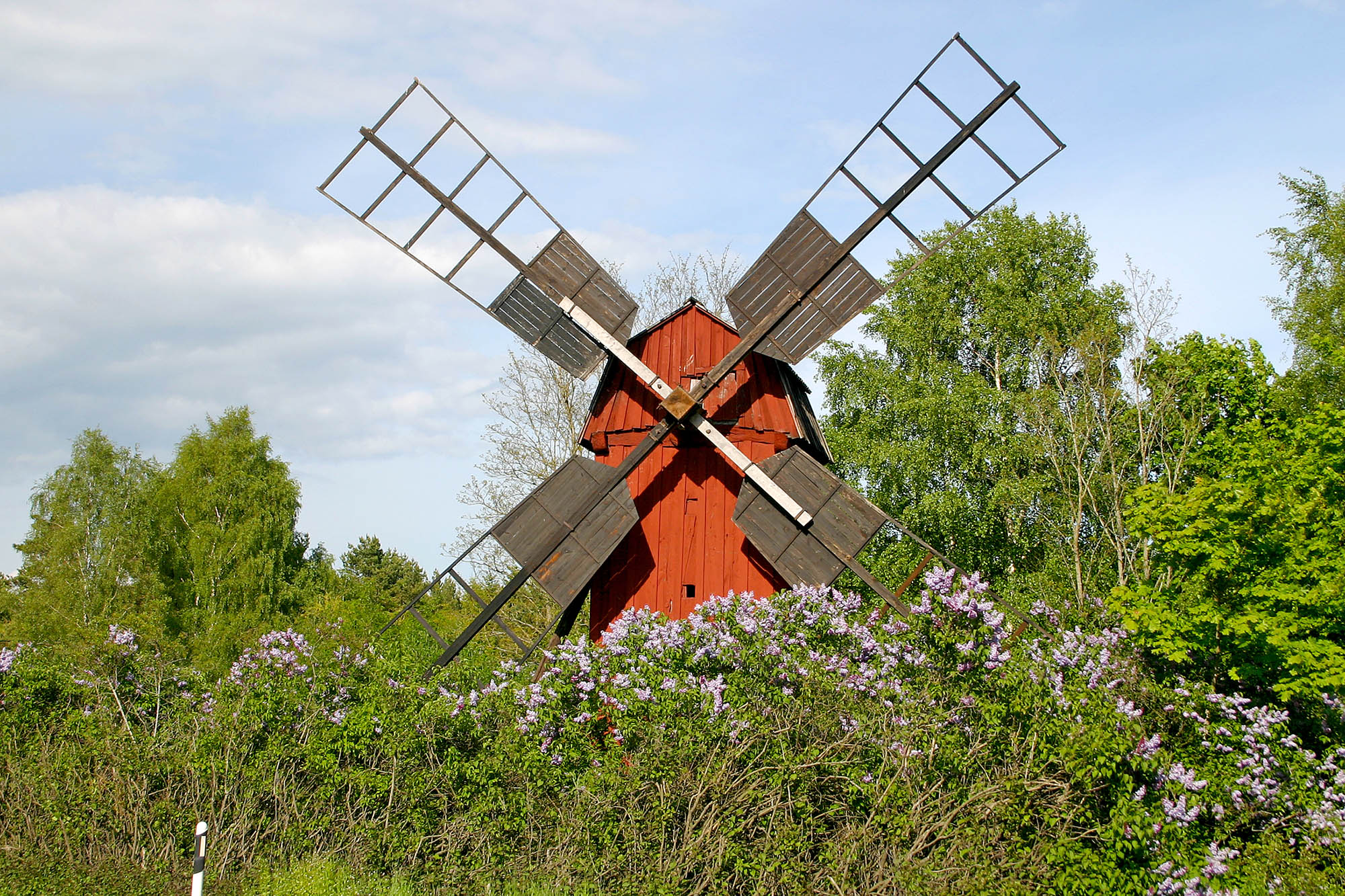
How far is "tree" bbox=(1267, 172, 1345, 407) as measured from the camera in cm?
1898

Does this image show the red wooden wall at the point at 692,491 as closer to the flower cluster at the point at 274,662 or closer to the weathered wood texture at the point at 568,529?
the weathered wood texture at the point at 568,529

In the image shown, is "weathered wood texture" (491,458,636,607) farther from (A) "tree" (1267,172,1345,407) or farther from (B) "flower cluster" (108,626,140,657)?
(A) "tree" (1267,172,1345,407)

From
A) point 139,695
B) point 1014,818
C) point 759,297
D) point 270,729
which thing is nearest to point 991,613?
point 1014,818

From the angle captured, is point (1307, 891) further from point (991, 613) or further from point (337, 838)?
point (337, 838)

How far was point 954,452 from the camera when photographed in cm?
2228

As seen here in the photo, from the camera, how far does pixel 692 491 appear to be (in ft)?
35.6

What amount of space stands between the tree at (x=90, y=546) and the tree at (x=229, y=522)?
667 mm

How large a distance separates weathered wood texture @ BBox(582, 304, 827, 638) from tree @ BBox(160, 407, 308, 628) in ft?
58.5

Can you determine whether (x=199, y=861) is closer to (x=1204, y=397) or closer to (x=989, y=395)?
(x=1204, y=397)

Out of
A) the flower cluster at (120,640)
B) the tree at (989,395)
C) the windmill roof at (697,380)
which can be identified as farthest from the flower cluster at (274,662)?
the tree at (989,395)

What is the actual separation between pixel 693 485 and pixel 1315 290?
17.6 metres

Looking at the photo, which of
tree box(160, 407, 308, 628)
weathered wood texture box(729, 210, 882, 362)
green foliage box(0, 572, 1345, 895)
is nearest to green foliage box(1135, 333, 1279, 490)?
weathered wood texture box(729, 210, 882, 362)

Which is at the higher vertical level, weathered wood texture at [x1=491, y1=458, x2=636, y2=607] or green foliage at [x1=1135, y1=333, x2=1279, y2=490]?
green foliage at [x1=1135, y1=333, x2=1279, y2=490]

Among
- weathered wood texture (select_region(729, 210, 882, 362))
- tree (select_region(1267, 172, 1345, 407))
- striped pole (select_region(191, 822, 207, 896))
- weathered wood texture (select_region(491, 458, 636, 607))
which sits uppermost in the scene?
tree (select_region(1267, 172, 1345, 407))
